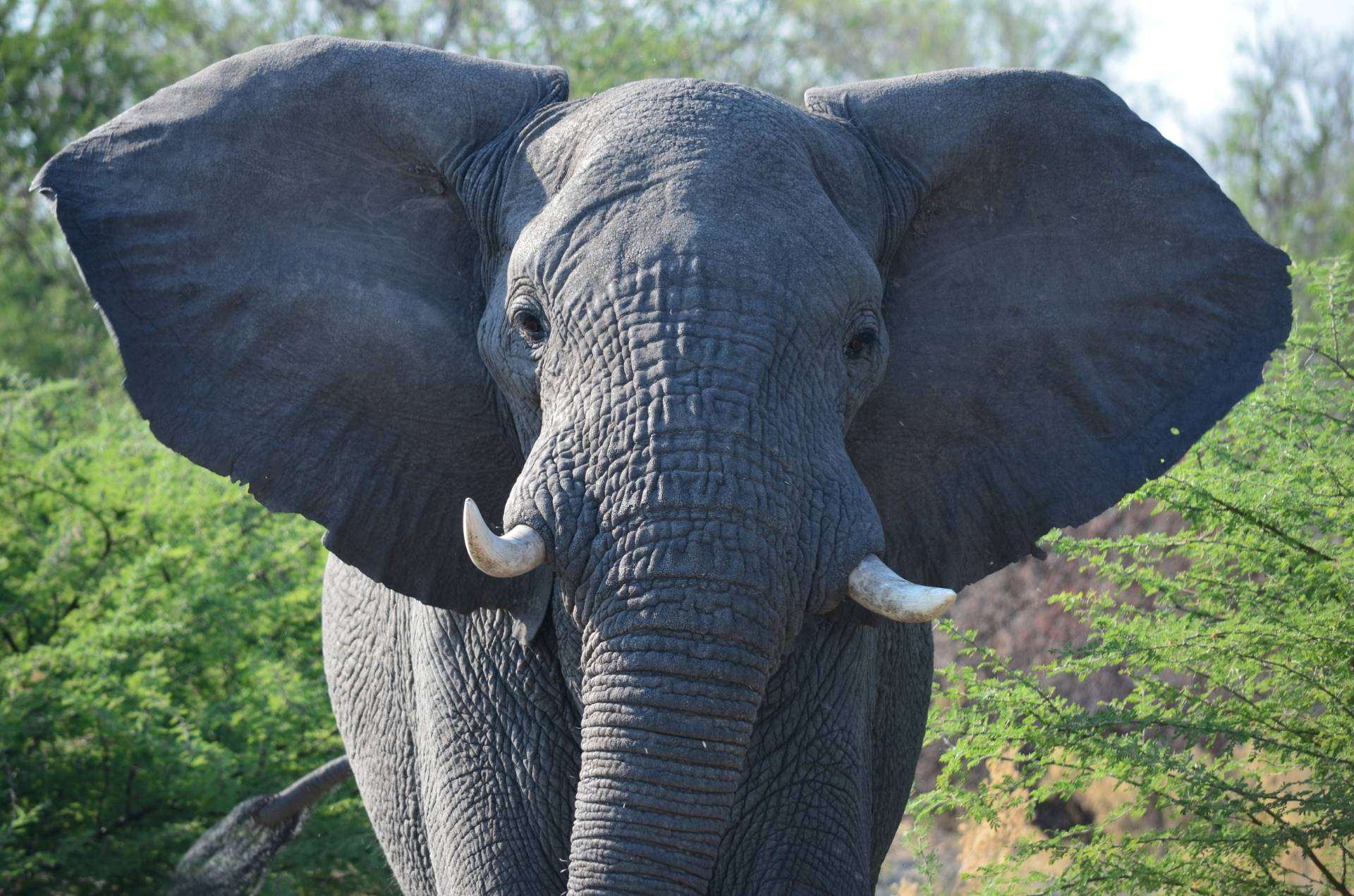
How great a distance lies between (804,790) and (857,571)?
0.75 m

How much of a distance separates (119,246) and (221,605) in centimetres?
374

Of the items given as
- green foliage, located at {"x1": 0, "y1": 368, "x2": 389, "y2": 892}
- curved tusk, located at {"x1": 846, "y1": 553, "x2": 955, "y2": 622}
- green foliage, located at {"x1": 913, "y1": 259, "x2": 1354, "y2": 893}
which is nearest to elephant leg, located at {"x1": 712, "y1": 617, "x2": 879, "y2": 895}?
curved tusk, located at {"x1": 846, "y1": 553, "x2": 955, "y2": 622}

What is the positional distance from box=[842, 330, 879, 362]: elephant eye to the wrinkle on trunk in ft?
2.16

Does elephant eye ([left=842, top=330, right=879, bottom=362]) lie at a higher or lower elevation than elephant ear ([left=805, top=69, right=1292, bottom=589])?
lower

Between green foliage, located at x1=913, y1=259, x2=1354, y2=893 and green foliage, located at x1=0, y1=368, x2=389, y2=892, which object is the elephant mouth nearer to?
green foliage, located at x1=913, y1=259, x2=1354, y2=893

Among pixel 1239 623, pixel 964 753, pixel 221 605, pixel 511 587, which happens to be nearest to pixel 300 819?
pixel 221 605

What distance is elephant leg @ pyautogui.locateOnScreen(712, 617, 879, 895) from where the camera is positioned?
11.3ft

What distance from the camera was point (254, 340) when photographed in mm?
3486

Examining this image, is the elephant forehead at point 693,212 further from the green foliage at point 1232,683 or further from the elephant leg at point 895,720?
the green foliage at point 1232,683

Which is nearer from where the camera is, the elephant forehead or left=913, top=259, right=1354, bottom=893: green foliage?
the elephant forehead

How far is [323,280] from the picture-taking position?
11.4 feet

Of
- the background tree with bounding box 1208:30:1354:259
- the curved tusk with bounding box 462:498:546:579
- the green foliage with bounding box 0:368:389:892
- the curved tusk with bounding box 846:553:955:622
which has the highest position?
the background tree with bounding box 1208:30:1354:259

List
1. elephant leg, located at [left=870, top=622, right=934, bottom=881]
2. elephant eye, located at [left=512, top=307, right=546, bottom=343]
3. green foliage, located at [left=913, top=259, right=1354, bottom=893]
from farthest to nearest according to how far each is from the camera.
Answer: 1. green foliage, located at [left=913, top=259, right=1354, bottom=893]
2. elephant leg, located at [left=870, top=622, right=934, bottom=881]
3. elephant eye, located at [left=512, top=307, right=546, bottom=343]

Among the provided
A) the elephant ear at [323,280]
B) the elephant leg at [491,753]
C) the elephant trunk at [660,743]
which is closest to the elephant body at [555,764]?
the elephant leg at [491,753]
